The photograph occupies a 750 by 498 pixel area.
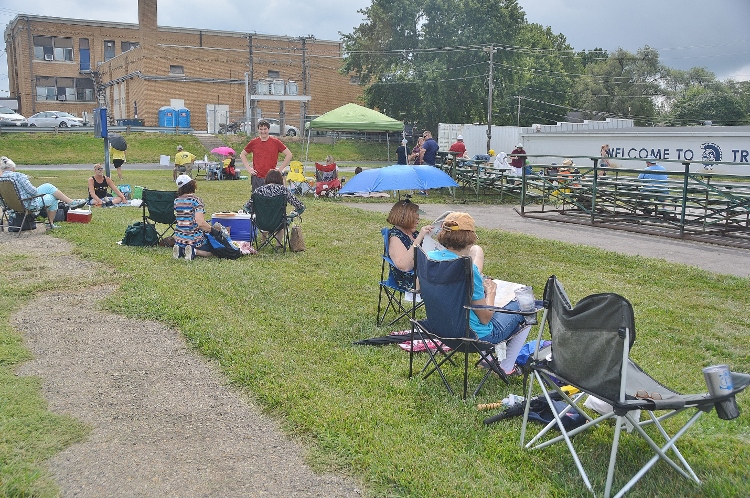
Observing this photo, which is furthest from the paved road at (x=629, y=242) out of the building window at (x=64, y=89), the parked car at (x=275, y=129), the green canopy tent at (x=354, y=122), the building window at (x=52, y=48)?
the building window at (x=52, y=48)

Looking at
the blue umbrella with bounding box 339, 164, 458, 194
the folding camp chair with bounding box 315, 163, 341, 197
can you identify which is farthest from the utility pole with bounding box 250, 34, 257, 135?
the blue umbrella with bounding box 339, 164, 458, 194

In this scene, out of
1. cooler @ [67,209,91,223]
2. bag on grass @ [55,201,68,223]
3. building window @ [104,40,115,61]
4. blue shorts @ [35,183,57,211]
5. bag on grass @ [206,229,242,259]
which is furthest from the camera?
building window @ [104,40,115,61]

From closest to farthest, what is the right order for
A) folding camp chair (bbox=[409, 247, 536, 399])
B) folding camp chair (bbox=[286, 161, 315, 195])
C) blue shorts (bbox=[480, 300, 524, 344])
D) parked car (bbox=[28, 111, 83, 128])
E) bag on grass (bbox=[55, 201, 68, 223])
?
folding camp chair (bbox=[409, 247, 536, 399]), blue shorts (bbox=[480, 300, 524, 344]), bag on grass (bbox=[55, 201, 68, 223]), folding camp chair (bbox=[286, 161, 315, 195]), parked car (bbox=[28, 111, 83, 128])

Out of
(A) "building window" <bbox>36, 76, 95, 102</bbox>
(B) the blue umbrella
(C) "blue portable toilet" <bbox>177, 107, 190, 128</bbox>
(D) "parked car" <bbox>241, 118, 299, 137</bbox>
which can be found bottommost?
(B) the blue umbrella

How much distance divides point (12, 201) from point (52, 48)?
188 feet

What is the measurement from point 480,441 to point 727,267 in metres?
7.04

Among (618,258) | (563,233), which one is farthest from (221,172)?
(618,258)

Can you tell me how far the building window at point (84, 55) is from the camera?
63344 mm

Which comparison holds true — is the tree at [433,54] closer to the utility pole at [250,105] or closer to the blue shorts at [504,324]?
the utility pole at [250,105]

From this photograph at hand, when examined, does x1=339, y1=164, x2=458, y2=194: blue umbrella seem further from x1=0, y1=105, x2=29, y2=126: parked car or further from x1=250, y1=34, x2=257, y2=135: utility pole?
x1=0, y1=105, x2=29, y2=126: parked car

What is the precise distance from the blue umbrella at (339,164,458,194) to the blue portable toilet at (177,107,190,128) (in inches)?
1834

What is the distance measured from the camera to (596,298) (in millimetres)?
3748

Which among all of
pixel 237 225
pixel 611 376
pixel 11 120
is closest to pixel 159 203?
pixel 237 225

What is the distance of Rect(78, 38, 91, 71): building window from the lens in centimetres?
6334
